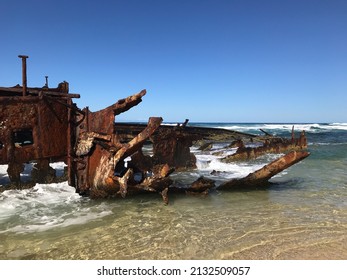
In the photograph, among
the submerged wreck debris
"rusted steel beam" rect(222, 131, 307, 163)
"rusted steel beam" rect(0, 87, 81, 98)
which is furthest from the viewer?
"rusted steel beam" rect(222, 131, 307, 163)

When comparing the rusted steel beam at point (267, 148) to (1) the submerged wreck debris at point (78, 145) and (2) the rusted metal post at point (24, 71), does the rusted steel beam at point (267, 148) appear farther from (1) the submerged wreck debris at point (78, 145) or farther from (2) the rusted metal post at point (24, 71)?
(2) the rusted metal post at point (24, 71)

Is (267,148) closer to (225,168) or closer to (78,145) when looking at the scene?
(225,168)

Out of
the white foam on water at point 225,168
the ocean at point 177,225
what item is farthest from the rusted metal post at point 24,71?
the white foam on water at point 225,168

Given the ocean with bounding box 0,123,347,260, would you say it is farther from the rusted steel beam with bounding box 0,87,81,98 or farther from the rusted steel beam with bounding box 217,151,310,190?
the rusted steel beam with bounding box 0,87,81,98

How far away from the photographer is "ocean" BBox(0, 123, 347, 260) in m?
3.87

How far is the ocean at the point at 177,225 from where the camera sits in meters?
3.87

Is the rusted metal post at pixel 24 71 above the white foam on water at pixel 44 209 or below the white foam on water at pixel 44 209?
above

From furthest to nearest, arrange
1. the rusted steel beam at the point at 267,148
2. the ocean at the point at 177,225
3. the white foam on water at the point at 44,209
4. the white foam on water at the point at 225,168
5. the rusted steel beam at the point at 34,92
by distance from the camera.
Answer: the rusted steel beam at the point at 267,148 < the white foam on water at the point at 225,168 < the rusted steel beam at the point at 34,92 < the white foam on water at the point at 44,209 < the ocean at the point at 177,225

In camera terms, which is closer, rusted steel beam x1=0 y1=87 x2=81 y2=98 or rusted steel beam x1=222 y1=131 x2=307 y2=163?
rusted steel beam x1=0 y1=87 x2=81 y2=98

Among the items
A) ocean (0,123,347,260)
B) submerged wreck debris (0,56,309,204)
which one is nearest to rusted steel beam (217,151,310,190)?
submerged wreck debris (0,56,309,204)

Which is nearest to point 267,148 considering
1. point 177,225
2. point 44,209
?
point 177,225

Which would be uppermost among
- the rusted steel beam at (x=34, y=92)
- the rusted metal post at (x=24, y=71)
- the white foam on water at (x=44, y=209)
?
the rusted metal post at (x=24, y=71)

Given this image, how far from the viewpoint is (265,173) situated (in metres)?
6.95

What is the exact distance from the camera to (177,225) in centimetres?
483
